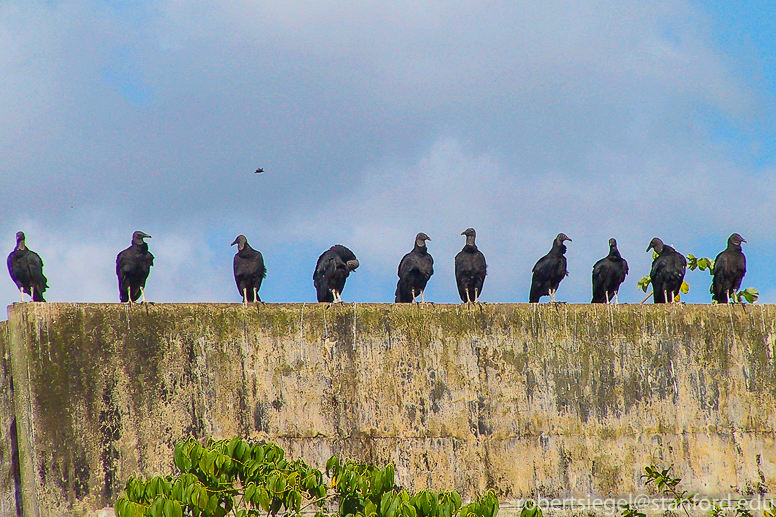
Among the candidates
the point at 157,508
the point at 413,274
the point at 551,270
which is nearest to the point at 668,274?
the point at 551,270

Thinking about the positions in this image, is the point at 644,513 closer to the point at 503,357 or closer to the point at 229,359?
the point at 503,357

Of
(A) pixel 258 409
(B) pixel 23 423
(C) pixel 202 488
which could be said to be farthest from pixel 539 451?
Answer: (B) pixel 23 423

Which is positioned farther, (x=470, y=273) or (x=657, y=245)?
(x=657, y=245)

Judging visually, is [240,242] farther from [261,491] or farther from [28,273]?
[261,491]

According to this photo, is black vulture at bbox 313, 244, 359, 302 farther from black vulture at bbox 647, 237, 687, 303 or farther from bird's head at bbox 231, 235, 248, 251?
black vulture at bbox 647, 237, 687, 303

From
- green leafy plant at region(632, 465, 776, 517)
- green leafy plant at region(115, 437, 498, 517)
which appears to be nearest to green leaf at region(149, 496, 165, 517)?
green leafy plant at region(115, 437, 498, 517)

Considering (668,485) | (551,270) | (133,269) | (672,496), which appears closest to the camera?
(668,485)

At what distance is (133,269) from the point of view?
10.4 metres

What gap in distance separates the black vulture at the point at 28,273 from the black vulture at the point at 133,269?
0.84 meters

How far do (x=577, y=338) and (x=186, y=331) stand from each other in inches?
128

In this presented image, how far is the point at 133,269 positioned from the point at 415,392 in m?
3.26

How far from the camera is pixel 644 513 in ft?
28.7

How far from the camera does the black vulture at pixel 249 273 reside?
10820 millimetres

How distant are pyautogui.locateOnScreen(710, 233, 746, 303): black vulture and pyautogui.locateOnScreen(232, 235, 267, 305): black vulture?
492cm
